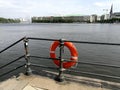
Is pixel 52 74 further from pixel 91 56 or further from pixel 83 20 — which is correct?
pixel 83 20

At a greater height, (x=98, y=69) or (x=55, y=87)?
(x=55, y=87)

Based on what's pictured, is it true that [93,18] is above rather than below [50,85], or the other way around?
above

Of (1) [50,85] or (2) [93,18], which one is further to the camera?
(2) [93,18]

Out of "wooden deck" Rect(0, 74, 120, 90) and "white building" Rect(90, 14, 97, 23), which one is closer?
"wooden deck" Rect(0, 74, 120, 90)

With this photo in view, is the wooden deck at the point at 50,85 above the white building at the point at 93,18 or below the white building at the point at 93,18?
below

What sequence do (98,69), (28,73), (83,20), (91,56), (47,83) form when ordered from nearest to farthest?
(47,83), (28,73), (98,69), (91,56), (83,20)

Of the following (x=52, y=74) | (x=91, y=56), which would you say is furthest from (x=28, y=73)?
(x=91, y=56)

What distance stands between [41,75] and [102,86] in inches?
59.3

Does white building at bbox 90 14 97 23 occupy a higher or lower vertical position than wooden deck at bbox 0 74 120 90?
higher

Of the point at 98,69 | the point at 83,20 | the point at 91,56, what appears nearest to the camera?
the point at 98,69

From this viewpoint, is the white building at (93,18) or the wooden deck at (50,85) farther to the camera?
the white building at (93,18)

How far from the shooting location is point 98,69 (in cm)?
928

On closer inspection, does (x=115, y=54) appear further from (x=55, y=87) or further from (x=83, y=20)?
(x=83, y=20)

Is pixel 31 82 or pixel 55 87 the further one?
pixel 31 82
